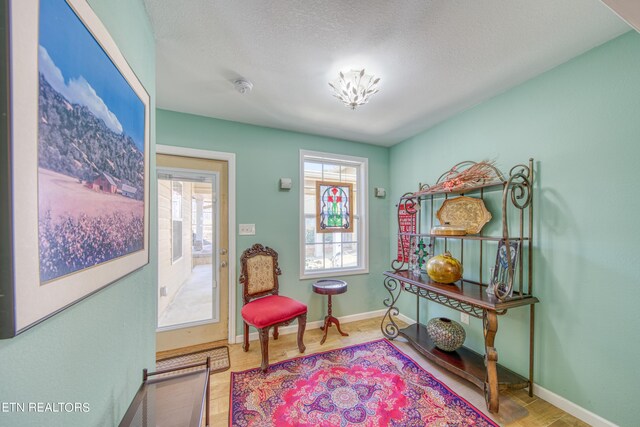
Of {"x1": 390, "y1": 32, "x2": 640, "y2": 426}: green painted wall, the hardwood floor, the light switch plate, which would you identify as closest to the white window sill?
the hardwood floor

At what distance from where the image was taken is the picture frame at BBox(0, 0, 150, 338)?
43 centimetres

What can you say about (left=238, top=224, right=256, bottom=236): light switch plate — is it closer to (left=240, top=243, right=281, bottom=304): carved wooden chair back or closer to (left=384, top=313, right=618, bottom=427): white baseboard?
(left=240, top=243, right=281, bottom=304): carved wooden chair back

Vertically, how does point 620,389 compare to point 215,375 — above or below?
above

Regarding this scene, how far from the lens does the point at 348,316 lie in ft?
10.2

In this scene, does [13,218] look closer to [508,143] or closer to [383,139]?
[508,143]

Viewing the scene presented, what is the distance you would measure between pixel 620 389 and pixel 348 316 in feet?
7.30

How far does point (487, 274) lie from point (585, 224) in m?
0.80

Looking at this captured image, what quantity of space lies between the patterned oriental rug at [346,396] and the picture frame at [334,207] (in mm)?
1494

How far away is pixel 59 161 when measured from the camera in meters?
0.56

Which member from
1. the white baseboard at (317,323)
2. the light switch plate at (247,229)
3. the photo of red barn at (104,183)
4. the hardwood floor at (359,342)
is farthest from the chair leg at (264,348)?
the photo of red barn at (104,183)

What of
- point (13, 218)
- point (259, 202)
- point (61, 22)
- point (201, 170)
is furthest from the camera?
point (259, 202)

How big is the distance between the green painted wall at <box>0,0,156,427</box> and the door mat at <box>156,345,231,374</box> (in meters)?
0.99

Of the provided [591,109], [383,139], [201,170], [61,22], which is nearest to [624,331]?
[591,109]

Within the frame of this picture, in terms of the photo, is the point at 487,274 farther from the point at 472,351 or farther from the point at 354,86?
the point at 354,86
